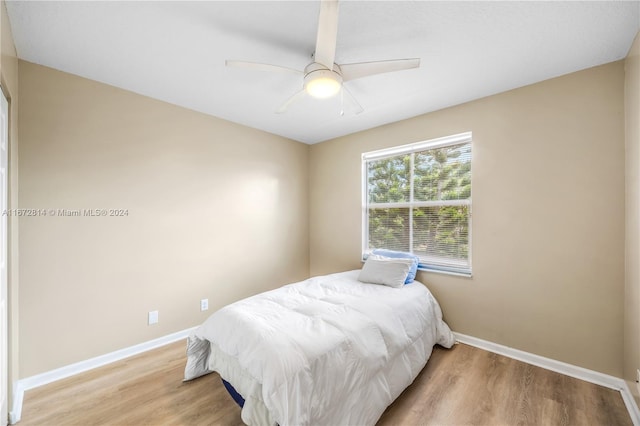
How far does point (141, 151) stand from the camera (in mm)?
2658

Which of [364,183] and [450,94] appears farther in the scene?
[364,183]

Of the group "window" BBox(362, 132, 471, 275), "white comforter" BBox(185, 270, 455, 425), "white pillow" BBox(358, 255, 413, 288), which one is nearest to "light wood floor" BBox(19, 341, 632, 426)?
"white comforter" BBox(185, 270, 455, 425)

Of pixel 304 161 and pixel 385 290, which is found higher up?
pixel 304 161

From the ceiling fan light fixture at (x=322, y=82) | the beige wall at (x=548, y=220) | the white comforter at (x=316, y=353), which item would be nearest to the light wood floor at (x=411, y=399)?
the white comforter at (x=316, y=353)

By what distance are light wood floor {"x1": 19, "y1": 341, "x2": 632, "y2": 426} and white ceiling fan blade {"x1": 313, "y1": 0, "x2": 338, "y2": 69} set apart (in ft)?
7.47

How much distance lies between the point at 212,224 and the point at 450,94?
2.86 metres

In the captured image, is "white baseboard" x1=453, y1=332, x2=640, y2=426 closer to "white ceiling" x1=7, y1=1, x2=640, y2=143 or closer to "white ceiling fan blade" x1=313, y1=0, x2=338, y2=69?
"white ceiling" x1=7, y1=1, x2=640, y2=143

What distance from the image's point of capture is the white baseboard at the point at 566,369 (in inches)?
74.1

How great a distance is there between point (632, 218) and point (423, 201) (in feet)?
5.24

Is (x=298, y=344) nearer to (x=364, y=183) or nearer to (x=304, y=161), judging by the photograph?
(x=364, y=183)

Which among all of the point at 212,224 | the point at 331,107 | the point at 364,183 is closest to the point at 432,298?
the point at 364,183

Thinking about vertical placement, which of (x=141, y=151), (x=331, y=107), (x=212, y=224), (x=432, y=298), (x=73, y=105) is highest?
(x=331, y=107)

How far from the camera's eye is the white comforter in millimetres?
1447

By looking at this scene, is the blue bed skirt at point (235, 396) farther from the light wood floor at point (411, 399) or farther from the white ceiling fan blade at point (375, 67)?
the white ceiling fan blade at point (375, 67)
